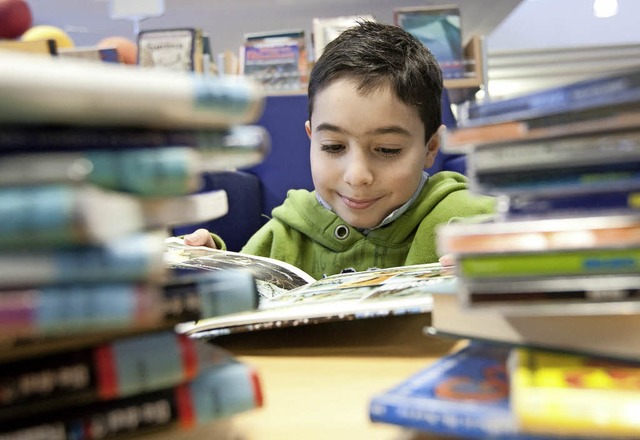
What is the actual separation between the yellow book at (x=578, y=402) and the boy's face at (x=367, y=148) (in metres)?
0.72

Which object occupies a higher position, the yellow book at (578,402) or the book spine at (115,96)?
the book spine at (115,96)

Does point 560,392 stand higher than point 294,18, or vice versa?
point 294,18

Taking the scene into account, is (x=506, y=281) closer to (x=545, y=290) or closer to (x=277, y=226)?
(x=545, y=290)

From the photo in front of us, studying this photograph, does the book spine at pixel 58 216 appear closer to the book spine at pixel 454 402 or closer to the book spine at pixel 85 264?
the book spine at pixel 85 264

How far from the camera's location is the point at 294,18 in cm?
450

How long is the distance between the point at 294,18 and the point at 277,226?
3.57m

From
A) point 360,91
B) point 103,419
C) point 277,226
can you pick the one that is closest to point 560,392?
point 103,419

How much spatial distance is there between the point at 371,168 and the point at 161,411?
77 cm

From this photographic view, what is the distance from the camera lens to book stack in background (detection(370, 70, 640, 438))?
0.87ft

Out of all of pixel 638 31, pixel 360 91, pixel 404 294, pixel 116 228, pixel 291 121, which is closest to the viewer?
pixel 116 228

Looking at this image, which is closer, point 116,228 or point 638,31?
point 116,228

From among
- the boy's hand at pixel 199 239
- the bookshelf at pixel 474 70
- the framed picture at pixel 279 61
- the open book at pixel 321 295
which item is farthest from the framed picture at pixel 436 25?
the open book at pixel 321 295

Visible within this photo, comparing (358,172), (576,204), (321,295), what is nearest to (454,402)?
(576,204)

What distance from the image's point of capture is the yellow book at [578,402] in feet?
0.78
